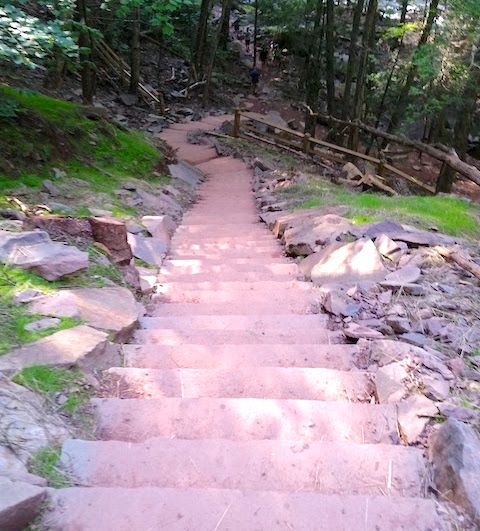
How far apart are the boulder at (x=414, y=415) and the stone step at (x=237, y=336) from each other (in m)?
1.05

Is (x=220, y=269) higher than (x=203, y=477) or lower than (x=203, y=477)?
lower

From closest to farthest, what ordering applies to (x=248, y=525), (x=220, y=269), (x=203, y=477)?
(x=248, y=525) → (x=203, y=477) → (x=220, y=269)

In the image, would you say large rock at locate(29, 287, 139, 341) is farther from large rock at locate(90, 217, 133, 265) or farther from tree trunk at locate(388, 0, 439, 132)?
tree trunk at locate(388, 0, 439, 132)

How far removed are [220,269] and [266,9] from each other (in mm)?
21641

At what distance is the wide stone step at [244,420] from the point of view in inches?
89.9

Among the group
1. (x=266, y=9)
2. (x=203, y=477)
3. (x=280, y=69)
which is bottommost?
(x=203, y=477)

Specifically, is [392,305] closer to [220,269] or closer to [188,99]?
[220,269]

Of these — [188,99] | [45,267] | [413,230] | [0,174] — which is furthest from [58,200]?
[188,99]

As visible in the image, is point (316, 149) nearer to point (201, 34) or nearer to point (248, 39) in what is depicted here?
point (201, 34)

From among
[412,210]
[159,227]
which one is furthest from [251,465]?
[412,210]

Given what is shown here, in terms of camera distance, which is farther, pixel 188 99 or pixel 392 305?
pixel 188 99

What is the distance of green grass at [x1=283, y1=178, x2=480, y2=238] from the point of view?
20.9 feet

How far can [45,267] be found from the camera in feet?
11.6

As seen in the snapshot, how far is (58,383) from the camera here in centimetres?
247
